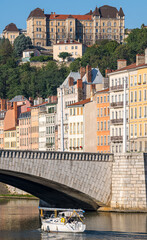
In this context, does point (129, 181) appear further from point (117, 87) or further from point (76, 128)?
point (76, 128)

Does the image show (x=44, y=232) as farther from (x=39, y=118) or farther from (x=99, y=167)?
(x=39, y=118)

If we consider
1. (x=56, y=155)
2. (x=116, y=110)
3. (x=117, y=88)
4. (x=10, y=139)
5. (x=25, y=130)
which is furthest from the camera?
(x=10, y=139)

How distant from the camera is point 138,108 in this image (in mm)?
87875

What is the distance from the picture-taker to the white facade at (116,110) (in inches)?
3588

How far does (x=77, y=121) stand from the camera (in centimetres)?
10931

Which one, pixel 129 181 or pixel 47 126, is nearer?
pixel 129 181

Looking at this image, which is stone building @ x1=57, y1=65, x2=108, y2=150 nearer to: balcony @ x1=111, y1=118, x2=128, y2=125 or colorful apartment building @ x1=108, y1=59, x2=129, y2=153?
colorful apartment building @ x1=108, y1=59, x2=129, y2=153

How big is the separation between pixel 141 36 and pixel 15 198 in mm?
103655

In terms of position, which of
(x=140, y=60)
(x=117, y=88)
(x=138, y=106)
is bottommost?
(x=138, y=106)

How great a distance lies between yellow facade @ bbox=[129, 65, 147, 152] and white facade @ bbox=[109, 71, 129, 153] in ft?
5.95

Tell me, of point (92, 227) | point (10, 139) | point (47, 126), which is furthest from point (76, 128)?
point (92, 227)

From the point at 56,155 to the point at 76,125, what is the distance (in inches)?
1573

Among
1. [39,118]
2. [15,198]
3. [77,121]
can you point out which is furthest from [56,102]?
[15,198]

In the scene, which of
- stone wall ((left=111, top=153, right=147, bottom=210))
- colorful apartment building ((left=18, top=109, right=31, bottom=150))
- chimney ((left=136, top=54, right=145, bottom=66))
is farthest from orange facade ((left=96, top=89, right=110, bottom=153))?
colorful apartment building ((left=18, top=109, right=31, bottom=150))
